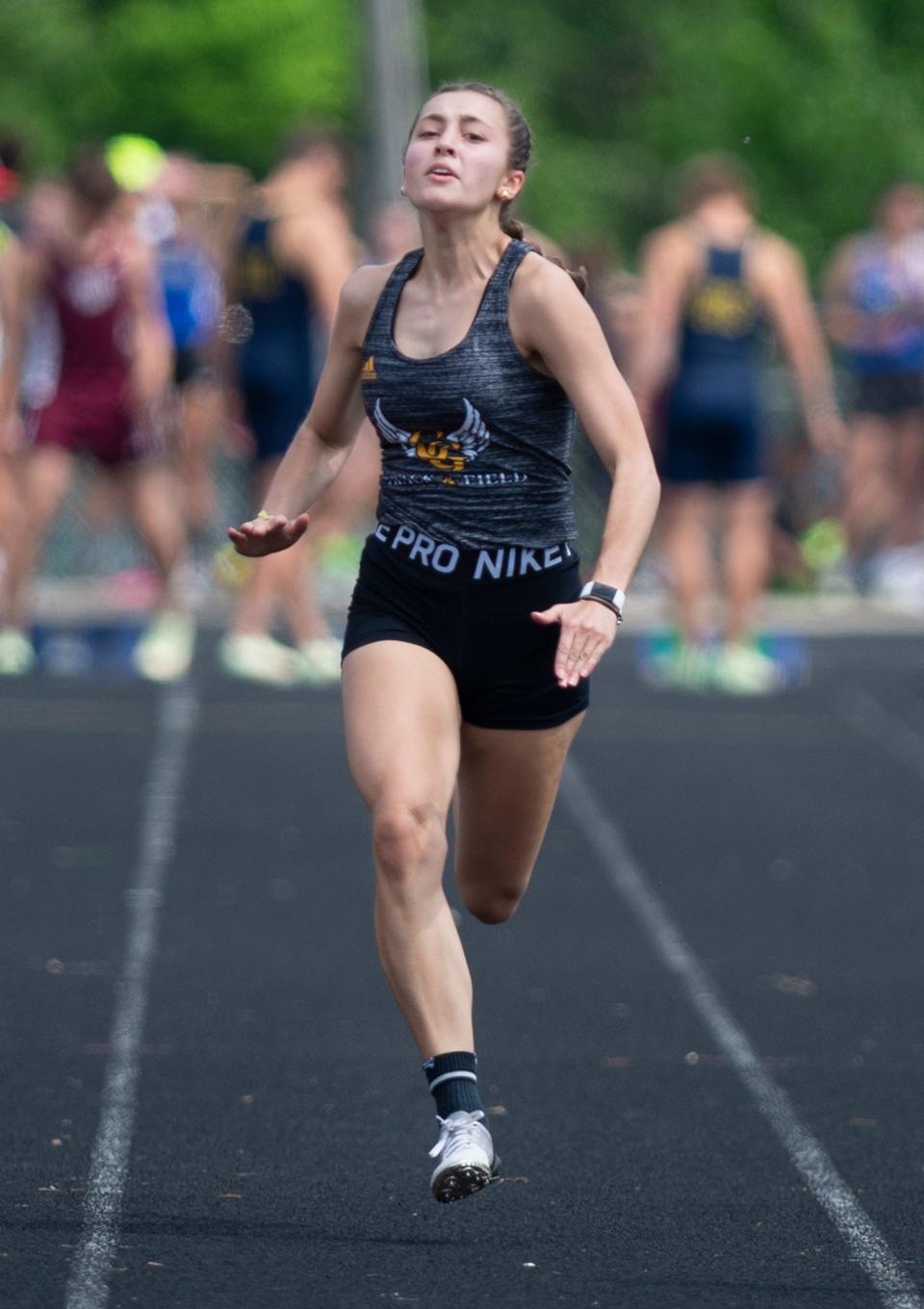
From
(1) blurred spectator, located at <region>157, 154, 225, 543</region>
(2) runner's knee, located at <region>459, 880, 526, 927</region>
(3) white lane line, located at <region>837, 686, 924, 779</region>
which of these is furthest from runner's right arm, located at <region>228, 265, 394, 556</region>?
(1) blurred spectator, located at <region>157, 154, 225, 543</region>

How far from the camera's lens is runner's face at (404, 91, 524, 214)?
4723mm

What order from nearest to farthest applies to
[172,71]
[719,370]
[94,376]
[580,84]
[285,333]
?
[94,376] < [719,370] < [285,333] < [172,71] < [580,84]

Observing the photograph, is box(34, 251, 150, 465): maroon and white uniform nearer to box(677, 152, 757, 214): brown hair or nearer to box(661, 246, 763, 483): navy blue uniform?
box(661, 246, 763, 483): navy blue uniform

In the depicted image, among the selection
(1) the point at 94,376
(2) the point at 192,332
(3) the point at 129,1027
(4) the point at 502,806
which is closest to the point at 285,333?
(1) the point at 94,376

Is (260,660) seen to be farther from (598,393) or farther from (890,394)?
(598,393)

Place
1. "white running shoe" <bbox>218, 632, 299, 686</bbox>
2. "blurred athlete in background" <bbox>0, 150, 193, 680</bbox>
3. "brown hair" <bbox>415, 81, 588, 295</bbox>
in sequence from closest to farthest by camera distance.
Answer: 1. "brown hair" <bbox>415, 81, 588, 295</bbox>
2. "blurred athlete in background" <bbox>0, 150, 193, 680</bbox>
3. "white running shoe" <bbox>218, 632, 299, 686</bbox>

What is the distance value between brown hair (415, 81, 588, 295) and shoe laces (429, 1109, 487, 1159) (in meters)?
1.46

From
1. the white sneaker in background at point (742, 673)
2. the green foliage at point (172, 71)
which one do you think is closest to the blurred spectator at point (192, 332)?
the white sneaker in background at point (742, 673)

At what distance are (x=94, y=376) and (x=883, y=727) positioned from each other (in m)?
3.63

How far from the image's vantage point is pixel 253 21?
133ft

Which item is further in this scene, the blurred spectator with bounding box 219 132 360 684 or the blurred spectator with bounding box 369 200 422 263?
the blurred spectator with bounding box 369 200 422 263

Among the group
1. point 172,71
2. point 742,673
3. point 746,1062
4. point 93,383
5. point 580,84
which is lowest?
point 746,1062

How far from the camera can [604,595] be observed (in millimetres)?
4488

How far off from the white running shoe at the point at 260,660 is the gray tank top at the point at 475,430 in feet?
23.5
